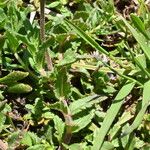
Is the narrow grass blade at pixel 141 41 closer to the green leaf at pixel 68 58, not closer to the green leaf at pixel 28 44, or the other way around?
the green leaf at pixel 68 58

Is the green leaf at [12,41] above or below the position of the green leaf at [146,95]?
above

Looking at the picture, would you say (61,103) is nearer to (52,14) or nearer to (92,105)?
(92,105)

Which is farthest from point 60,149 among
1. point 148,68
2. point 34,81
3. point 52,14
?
point 52,14

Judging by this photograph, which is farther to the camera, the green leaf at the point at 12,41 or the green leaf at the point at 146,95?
the green leaf at the point at 12,41

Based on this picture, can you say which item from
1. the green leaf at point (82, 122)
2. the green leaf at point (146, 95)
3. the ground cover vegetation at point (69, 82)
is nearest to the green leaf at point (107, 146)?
the ground cover vegetation at point (69, 82)

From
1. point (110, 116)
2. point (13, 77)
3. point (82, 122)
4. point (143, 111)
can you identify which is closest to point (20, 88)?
point (13, 77)

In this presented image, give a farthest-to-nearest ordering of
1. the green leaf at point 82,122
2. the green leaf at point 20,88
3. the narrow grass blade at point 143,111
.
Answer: the green leaf at point 20,88, the green leaf at point 82,122, the narrow grass blade at point 143,111

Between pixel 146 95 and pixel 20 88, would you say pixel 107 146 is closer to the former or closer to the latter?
pixel 146 95

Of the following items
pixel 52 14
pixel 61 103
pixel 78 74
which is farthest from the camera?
pixel 52 14

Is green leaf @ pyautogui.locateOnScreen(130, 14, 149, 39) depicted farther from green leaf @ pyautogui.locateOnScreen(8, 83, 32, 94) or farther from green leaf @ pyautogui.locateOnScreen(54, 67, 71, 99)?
green leaf @ pyautogui.locateOnScreen(8, 83, 32, 94)
